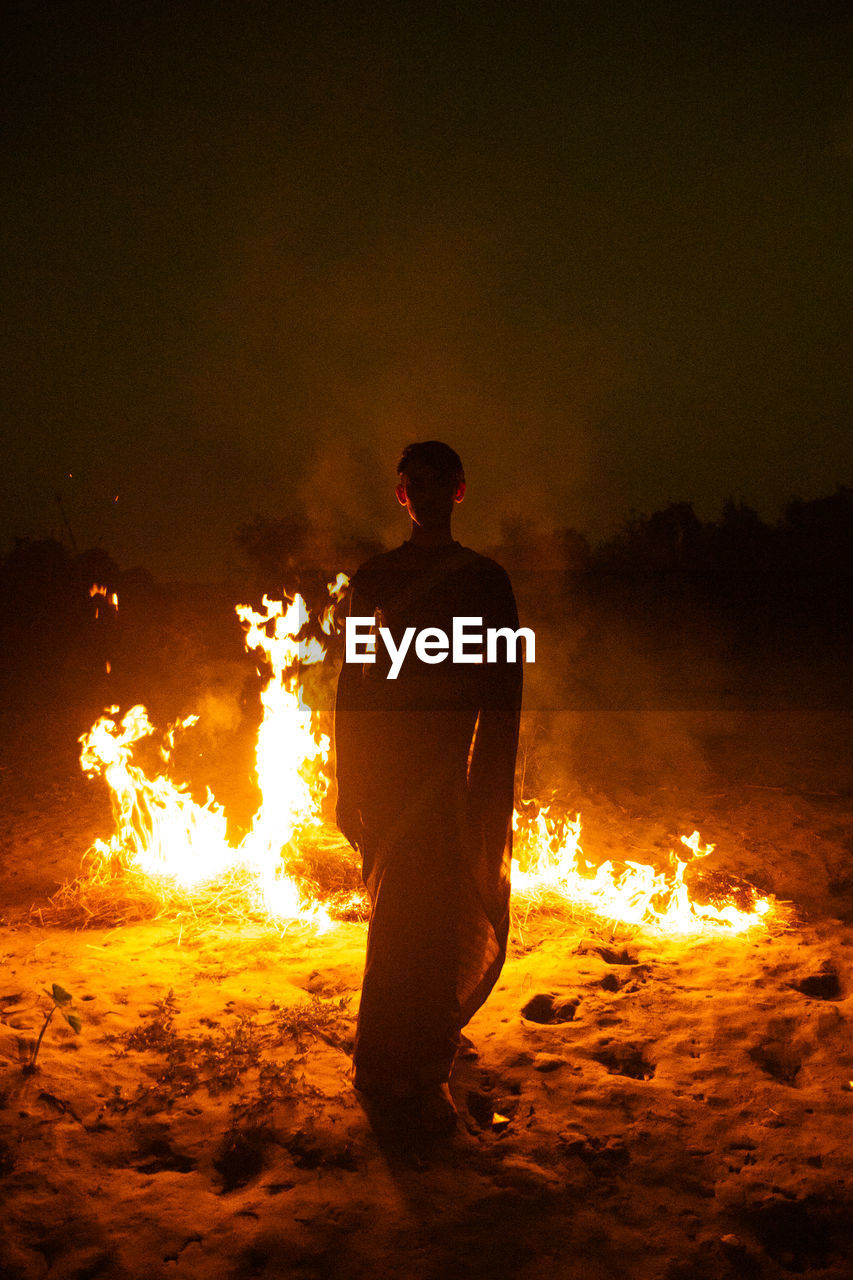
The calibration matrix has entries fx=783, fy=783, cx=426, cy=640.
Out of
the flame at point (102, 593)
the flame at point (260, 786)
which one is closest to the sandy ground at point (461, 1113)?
the flame at point (260, 786)

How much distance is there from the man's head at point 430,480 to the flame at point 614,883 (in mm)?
1952

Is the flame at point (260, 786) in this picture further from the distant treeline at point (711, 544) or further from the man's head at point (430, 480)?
the distant treeline at point (711, 544)

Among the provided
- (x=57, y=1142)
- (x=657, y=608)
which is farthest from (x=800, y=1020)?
(x=657, y=608)

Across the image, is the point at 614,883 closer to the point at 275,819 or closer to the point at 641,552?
the point at 275,819

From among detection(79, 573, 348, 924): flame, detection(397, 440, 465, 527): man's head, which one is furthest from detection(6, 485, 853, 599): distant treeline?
detection(397, 440, 465, 527): man's head

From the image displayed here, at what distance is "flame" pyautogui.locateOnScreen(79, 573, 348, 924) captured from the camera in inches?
230

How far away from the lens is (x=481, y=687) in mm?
3104

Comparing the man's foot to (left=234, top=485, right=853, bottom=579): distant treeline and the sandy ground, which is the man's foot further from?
(left=234, top=485, right=853, bottom=579): distant treeline

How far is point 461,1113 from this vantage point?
306 centimetres

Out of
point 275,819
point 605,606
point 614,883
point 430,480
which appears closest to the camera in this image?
point 430,480

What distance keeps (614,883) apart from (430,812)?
2.91 meters

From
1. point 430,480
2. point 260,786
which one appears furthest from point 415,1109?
point 260,786

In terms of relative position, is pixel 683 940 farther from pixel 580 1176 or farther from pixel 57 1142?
pixel 57 1142

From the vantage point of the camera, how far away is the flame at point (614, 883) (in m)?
4.91
